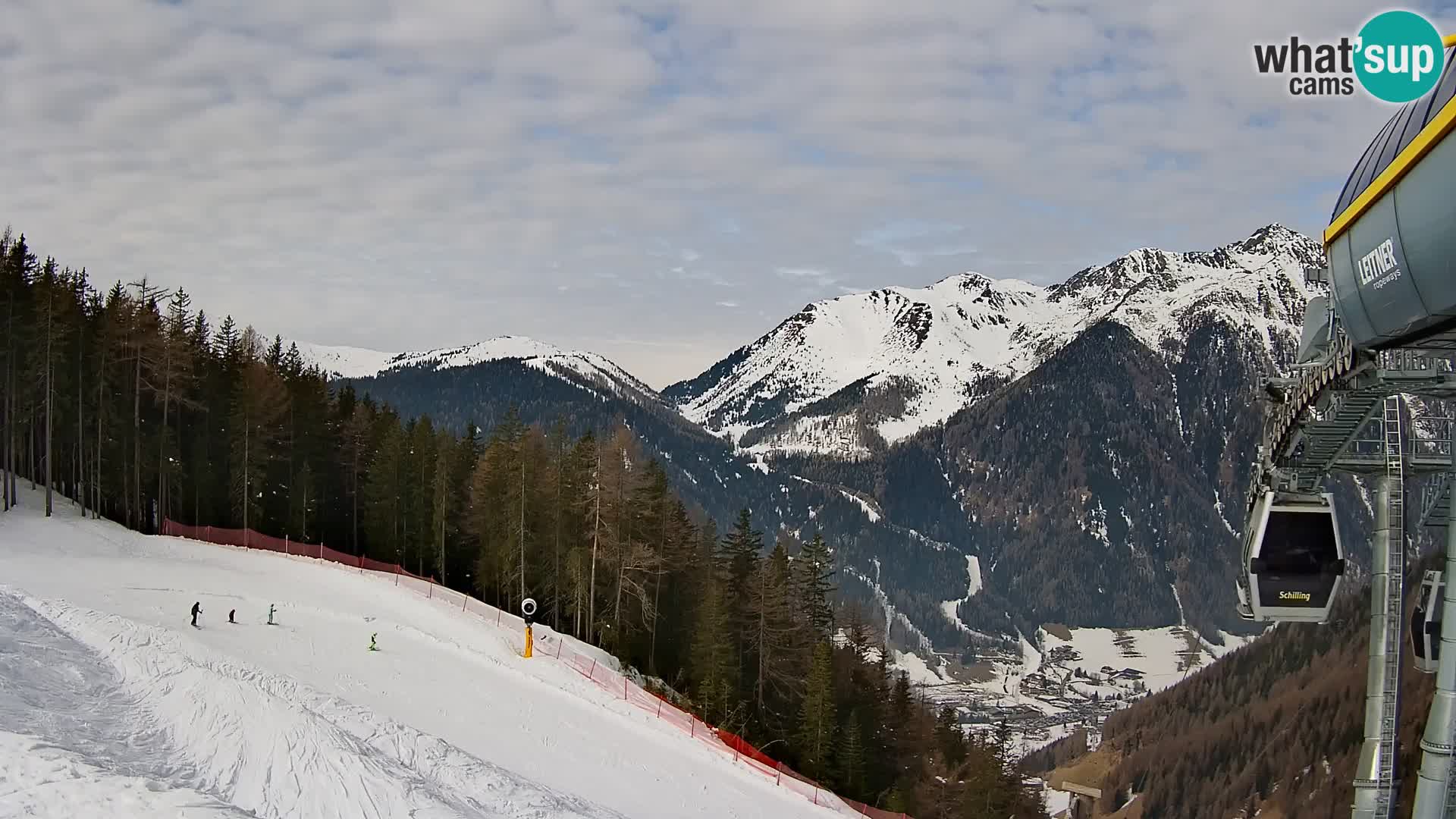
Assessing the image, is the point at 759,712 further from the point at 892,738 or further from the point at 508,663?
the point at 508,663

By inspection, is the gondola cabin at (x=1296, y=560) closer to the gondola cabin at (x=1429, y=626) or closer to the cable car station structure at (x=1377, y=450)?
the cable car station structure at (x=1377, y=450)

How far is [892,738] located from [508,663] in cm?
2609

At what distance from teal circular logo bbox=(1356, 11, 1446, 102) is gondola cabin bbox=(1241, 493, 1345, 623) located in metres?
9.28

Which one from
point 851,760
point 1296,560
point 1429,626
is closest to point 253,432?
point 851,760

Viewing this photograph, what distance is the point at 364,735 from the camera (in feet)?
78.1

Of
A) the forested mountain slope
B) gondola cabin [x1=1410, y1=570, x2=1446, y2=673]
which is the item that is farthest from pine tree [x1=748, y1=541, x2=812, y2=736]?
the forested mountain slope

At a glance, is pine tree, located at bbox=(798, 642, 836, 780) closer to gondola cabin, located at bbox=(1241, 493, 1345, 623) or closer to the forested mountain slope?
gondola cabin, located at bbox=(1241, 493, 1345, 623)

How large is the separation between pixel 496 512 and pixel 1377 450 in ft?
132

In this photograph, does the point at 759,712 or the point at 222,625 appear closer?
the point at 222,625

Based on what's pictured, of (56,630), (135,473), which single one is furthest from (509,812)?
(135,473)

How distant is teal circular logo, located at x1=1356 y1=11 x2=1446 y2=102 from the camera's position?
1377 centimetres

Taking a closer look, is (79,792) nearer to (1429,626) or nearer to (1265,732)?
(1429,626)

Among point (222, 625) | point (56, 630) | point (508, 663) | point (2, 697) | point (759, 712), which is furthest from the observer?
point (759, 712)

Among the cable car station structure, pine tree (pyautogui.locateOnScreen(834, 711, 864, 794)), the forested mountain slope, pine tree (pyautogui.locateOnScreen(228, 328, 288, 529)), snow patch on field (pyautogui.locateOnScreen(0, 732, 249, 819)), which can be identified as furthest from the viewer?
the forested mountain slope
